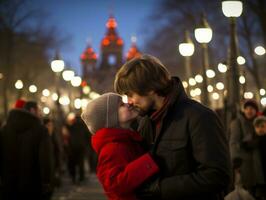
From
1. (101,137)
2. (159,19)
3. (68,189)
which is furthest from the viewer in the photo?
(159,19)

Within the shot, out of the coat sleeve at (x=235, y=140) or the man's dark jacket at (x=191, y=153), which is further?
the coat sleeve at (x=235, y=140)

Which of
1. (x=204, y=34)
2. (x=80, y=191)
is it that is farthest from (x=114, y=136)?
(x=80, y=191)

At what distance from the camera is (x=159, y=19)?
64.1 meters

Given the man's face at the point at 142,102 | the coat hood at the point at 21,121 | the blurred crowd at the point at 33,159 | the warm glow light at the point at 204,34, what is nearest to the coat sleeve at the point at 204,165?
the man's face at the point at 142,102

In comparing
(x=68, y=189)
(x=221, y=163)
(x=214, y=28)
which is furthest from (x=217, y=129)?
(x=214, y=28)

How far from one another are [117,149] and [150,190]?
0.30 meters

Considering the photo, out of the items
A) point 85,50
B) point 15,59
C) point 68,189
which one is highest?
point 85,50

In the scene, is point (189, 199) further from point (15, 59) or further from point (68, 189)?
point (15, 59)

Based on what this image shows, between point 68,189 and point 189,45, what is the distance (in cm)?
529

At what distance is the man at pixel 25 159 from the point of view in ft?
29.4

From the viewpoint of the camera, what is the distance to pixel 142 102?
4.12 metres

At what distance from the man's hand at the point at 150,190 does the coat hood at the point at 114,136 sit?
0.95 feet

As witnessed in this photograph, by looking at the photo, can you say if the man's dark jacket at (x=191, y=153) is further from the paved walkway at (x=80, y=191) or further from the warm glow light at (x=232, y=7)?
the paved walkway at (x=80, y=191)

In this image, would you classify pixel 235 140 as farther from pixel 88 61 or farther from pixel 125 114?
pixel 88 61
